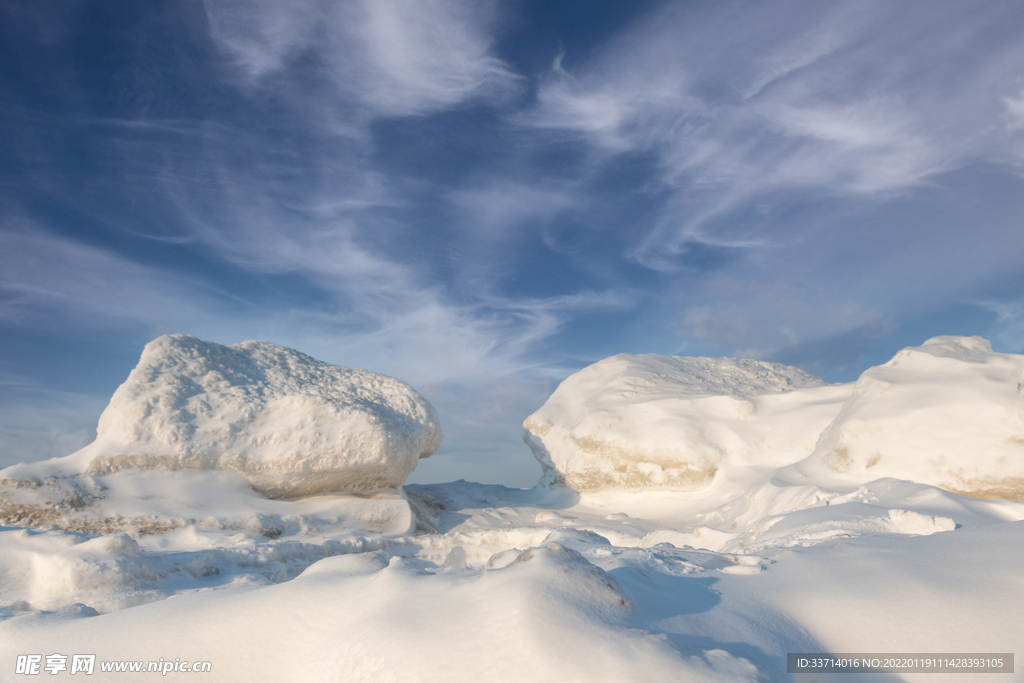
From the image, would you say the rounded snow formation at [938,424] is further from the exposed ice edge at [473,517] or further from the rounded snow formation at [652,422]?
the rounded snow formation at [652,422]

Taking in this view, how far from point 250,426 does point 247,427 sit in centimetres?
4

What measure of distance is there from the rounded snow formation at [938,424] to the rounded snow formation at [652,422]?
1517mm

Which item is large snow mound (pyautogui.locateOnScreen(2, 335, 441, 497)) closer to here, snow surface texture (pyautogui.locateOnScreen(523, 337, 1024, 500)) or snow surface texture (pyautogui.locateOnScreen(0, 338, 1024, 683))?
snow surface texture (pyautogui.locateOnScreen(0, 338, 1024, 683))

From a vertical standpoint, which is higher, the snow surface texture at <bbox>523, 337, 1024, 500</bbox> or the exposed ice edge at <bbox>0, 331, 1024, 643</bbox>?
the snow surface texture at <bbox>523, 337, 1024, 500</bbox>

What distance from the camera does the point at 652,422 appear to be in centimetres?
998

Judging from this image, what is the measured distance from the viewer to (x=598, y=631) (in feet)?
5.74

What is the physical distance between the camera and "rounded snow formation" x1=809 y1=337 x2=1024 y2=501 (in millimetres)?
5953

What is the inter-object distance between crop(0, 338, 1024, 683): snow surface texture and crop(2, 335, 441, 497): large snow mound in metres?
0.64

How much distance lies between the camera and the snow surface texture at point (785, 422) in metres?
6.14

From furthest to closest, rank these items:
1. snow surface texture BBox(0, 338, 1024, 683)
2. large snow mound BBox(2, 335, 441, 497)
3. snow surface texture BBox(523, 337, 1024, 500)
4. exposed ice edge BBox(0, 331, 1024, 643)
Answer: large snow mound BBox(2, 335, 441, 497)
snow surface texture BBox(523, 337, 1024, 500)
exposed ice edge BBox(0, 331, 1024, 643)
snow surface texture BBox(0, 338, 1024, 683)

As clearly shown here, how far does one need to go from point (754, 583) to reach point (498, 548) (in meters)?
4.19

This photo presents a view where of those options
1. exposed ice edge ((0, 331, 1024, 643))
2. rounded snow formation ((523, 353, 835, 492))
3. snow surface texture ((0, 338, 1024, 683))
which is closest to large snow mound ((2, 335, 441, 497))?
exposed ice edge ((0, 331, 1024, 643))

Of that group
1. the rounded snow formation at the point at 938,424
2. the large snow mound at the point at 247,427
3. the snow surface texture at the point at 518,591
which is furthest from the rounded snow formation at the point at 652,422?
the large snow mound at the point at 247,427

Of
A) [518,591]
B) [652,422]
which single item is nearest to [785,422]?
[652,422]
